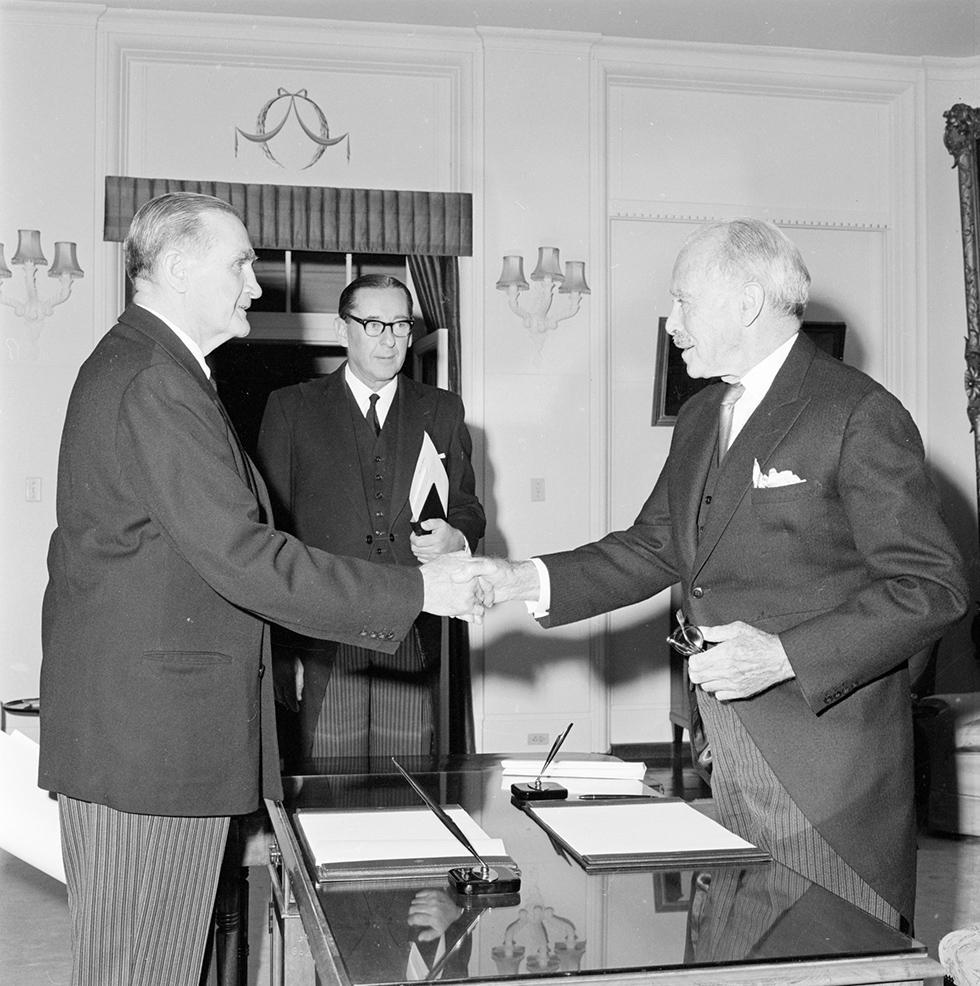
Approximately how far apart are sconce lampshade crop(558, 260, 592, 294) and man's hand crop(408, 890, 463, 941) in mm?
4904

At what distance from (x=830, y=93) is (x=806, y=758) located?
17.8ft

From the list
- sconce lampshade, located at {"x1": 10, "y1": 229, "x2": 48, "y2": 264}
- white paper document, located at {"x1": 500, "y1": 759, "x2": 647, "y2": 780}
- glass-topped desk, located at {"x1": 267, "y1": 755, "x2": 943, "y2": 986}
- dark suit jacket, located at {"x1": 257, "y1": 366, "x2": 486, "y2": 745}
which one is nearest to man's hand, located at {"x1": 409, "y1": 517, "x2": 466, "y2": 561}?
dark suit jacket, located at {"x1": 257, "y1": 366, "x2": 486, "y2": 745}

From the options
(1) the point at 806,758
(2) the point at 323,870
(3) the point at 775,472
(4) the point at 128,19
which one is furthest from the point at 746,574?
(4) the point at 128,19

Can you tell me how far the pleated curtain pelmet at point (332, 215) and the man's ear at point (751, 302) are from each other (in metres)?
3.99

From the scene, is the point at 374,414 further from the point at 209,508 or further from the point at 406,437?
the point at 209,508

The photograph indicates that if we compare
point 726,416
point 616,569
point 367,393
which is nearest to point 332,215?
point 367,393

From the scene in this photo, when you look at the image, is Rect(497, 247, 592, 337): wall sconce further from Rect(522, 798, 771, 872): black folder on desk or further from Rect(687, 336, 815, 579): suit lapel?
Rect(522, 798, 771, 872): black folder on desk

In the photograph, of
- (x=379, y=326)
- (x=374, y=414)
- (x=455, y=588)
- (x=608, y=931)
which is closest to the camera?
(x=608, y=931)

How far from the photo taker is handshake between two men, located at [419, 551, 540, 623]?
2.47 meters

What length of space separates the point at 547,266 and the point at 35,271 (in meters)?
2.49

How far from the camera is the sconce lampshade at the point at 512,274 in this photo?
6219mm

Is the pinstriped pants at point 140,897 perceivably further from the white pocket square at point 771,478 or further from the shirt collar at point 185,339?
the white pocket square at point 771,478

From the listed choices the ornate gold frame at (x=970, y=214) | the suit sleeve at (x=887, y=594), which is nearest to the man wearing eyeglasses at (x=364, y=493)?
the suit sleeve at (x=887, y=594)

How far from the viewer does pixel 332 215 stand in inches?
242
